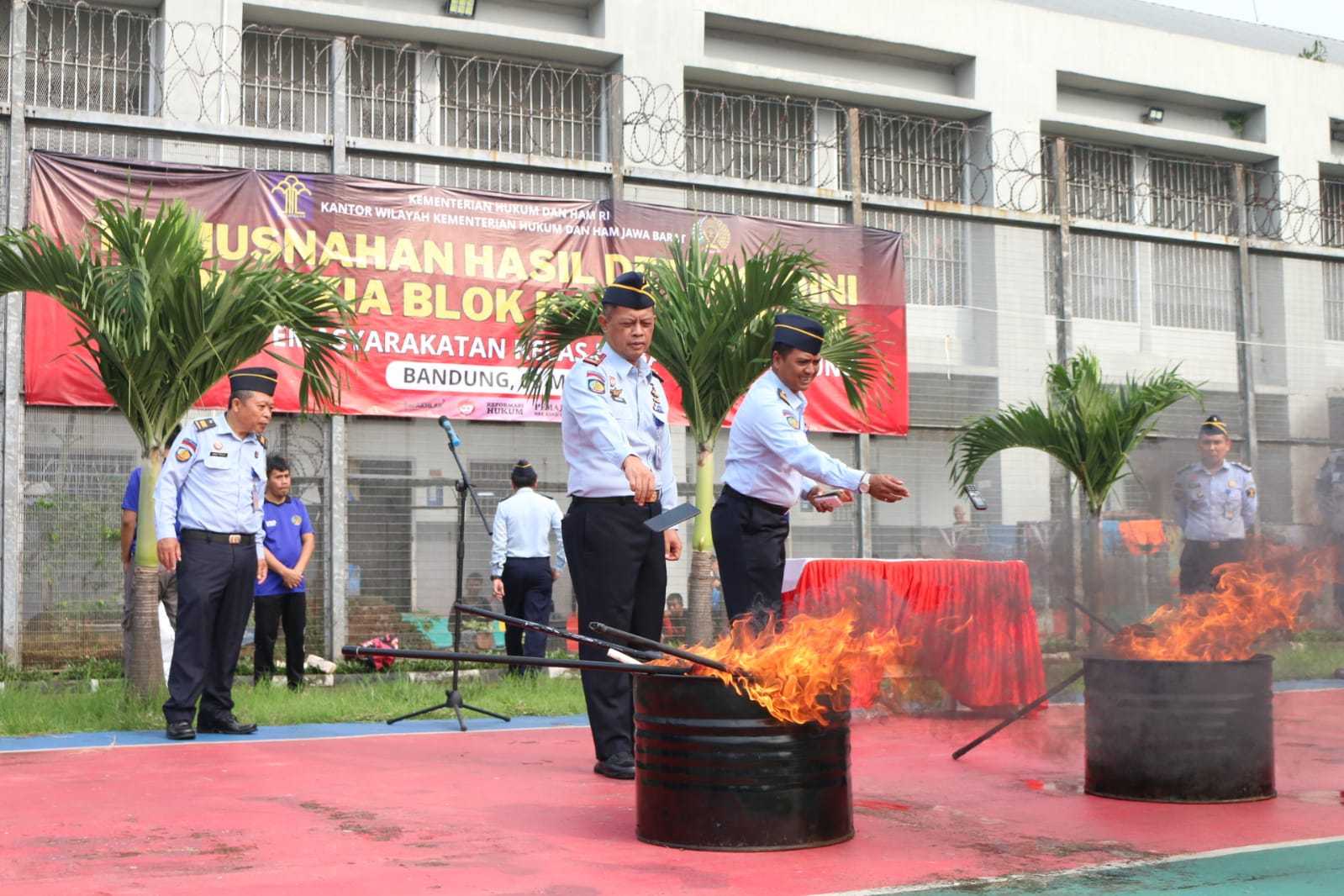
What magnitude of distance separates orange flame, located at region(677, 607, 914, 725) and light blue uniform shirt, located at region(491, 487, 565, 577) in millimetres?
6291

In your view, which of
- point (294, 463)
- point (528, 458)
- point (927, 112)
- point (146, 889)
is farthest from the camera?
point (927, 112)

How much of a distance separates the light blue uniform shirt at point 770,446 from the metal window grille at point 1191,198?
9699mm

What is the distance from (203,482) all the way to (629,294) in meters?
2.99

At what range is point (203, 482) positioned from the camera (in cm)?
795

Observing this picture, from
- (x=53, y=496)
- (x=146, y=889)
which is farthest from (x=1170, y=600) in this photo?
(x=53, y=496)

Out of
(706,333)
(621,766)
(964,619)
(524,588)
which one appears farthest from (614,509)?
(524,588)

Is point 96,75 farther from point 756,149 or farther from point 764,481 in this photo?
point 764,481

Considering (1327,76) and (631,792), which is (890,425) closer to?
(631,792)

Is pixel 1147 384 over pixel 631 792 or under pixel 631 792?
over

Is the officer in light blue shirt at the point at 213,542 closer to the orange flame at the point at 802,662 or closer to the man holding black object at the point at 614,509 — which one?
the man holding black object at the point at 614,509

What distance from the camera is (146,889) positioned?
410 cm

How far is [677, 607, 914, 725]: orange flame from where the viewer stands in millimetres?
4656

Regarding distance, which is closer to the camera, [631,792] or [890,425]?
[631,792]

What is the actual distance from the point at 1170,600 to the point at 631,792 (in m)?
2.31
